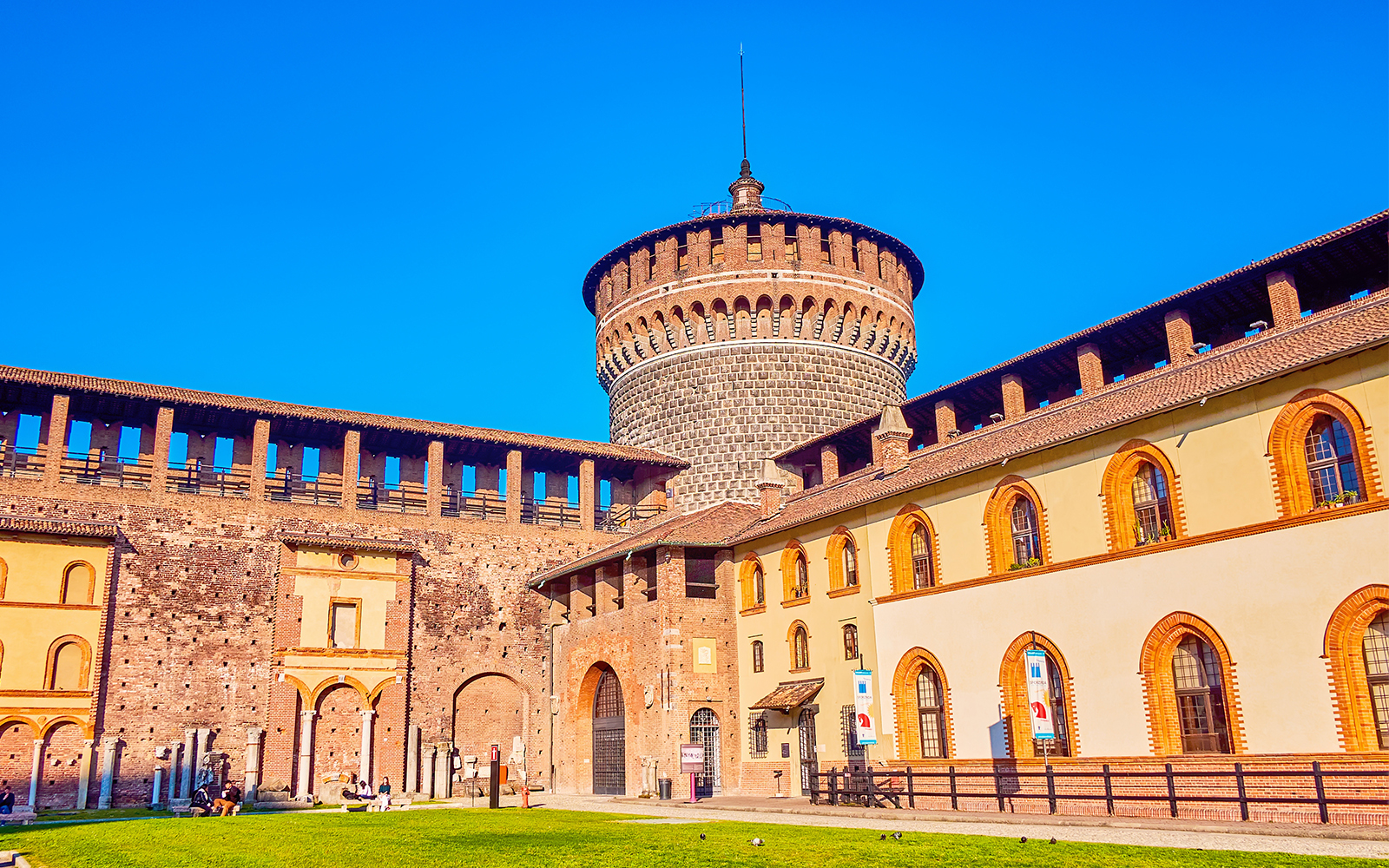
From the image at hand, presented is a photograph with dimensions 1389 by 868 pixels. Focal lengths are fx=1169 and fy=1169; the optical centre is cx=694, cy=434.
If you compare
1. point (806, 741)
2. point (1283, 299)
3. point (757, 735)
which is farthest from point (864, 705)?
point (1283, 299)

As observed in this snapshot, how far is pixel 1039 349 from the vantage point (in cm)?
3391

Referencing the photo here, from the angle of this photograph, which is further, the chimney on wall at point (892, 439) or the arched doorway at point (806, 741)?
the chimney on wall at point (892, 439)

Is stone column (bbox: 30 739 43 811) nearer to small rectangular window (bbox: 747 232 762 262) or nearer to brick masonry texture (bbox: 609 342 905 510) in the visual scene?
brick masonry texture (bbox: 609 342 905 510)

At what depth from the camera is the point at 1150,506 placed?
23.0 meters

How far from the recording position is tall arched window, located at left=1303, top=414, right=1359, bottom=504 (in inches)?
782

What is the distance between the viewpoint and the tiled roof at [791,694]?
31.1 m

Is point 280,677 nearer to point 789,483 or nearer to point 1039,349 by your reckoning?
point 789,483

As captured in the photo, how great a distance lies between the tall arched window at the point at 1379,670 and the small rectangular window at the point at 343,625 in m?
28.7

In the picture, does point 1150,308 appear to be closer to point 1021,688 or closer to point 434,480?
point 1021,688

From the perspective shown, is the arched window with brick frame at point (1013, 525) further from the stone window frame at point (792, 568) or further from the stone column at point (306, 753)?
the stone column at point (306, 753)

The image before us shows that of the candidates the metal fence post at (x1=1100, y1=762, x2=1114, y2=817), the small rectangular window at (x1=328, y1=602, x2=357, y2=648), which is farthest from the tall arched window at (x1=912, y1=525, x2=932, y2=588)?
the small rectangular window at (x1=328, y1=602, x2=357, y2=648)

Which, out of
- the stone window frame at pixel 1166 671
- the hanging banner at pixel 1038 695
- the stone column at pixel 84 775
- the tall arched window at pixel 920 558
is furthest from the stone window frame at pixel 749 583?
the stone column at pixel 84 775

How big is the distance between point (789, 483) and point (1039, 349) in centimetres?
1095

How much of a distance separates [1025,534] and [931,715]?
5.02 m
